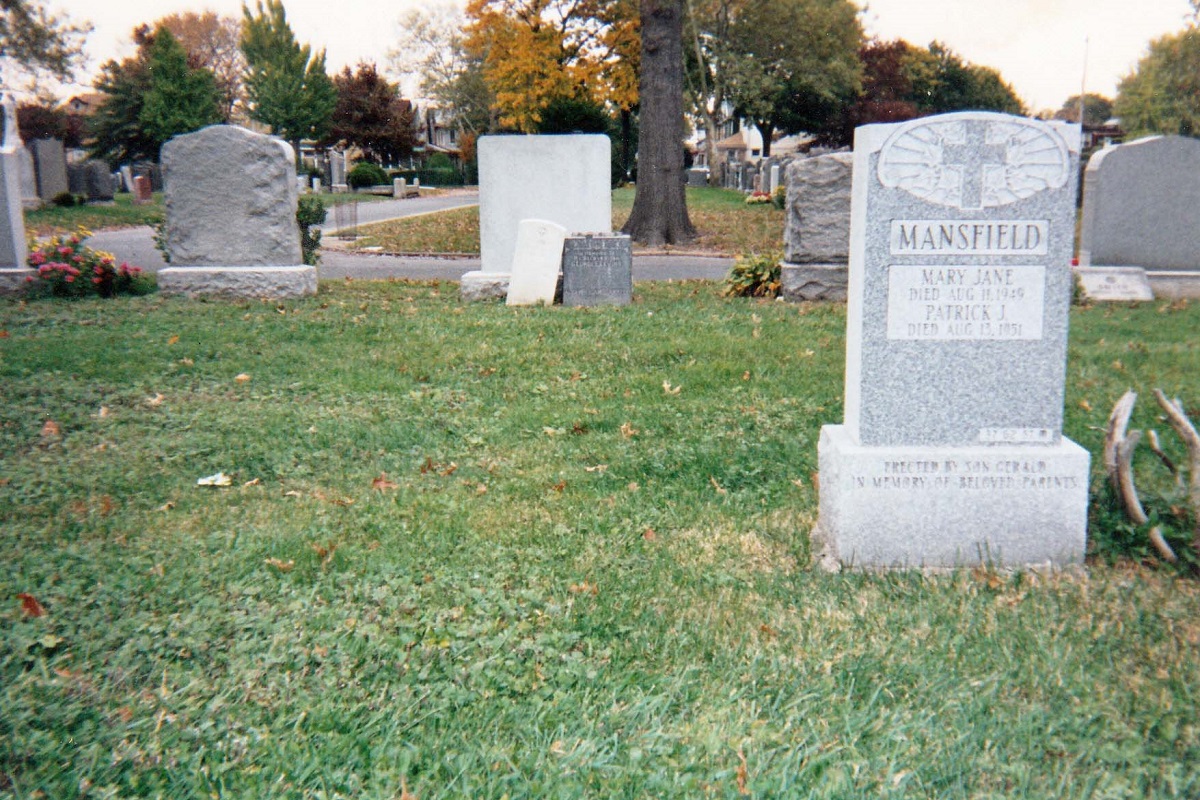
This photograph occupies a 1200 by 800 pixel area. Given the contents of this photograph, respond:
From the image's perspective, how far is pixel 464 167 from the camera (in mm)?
65750

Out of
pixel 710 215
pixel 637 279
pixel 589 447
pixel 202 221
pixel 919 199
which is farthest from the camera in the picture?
pixel 710 215

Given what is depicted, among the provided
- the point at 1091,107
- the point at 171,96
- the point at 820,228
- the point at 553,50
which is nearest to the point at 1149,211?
the point at 820,228

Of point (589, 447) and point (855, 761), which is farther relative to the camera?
point (589, 447)

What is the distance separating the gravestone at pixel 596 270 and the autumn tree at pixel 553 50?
72.9ft

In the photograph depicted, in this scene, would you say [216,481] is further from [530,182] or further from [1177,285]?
[1177,285]

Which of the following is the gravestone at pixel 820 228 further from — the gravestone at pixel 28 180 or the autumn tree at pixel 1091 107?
the autumn tree at pixel 1091 107

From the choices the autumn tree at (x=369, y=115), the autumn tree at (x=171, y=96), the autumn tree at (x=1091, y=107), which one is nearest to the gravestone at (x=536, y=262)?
the autumn tree at (x=171, y=96)

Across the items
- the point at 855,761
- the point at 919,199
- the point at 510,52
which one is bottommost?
the point at 855,761

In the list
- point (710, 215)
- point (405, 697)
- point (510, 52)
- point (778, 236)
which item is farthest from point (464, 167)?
point (405, 697)

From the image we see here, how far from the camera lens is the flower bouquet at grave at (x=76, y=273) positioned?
38.4 feet

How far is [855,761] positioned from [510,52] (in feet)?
110

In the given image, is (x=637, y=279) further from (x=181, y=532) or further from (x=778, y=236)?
(x=181, y=532)

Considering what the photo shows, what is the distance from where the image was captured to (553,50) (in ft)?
110

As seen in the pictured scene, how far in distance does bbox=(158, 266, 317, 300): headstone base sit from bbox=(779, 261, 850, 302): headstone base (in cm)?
580
